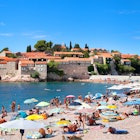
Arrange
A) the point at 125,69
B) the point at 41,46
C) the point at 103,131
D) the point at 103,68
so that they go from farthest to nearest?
the point at 41,46 → the point at 125,69 → the point at 103,68 → the point at 103,131

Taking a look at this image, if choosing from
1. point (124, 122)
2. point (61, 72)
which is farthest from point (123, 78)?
point (124, 122)

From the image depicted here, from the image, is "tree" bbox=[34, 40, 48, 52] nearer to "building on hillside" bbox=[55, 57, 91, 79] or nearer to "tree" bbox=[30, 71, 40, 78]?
"building on hillside" bbox=[55, 57, 91, 79]

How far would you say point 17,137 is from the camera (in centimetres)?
1712

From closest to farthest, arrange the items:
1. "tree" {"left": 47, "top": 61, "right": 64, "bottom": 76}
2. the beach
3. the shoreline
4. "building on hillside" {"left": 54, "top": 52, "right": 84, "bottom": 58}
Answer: the beach < the shoreline < "tree" {"left": 47, "top": 61, "right": 64, "bottom": 76} < "building on hillside" {"left": 54, "top": 52, "right": 84, "bottom": 58}

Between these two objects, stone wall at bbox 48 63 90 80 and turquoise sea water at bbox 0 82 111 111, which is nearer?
turquoise sea water at bbox 0 82 111 111

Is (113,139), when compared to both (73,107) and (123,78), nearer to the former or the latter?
(73,107)

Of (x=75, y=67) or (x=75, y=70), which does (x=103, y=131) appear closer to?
(x=75, y=67)

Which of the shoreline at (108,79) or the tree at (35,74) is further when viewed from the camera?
the tree at (35,74)

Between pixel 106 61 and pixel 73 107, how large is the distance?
7820 cm

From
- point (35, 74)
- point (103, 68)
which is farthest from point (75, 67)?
point (35, 74)

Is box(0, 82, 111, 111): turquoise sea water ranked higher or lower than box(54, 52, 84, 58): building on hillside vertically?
lower

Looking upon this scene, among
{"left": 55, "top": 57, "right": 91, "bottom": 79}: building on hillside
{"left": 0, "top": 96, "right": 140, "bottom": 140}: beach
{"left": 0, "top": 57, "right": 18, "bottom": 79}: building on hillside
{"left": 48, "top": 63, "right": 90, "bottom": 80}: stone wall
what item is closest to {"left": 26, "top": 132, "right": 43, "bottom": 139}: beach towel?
{"left": 0, "top": 96, "right": 140, "bottom": 140}: beach

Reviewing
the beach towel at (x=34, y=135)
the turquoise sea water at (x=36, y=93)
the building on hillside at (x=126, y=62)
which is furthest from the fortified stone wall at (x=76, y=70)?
the beach towel at (x=34, y=135)

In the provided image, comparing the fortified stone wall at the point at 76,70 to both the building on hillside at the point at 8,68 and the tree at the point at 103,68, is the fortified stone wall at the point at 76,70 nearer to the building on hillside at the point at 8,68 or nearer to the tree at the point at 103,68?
the tree at the point at 103,68
